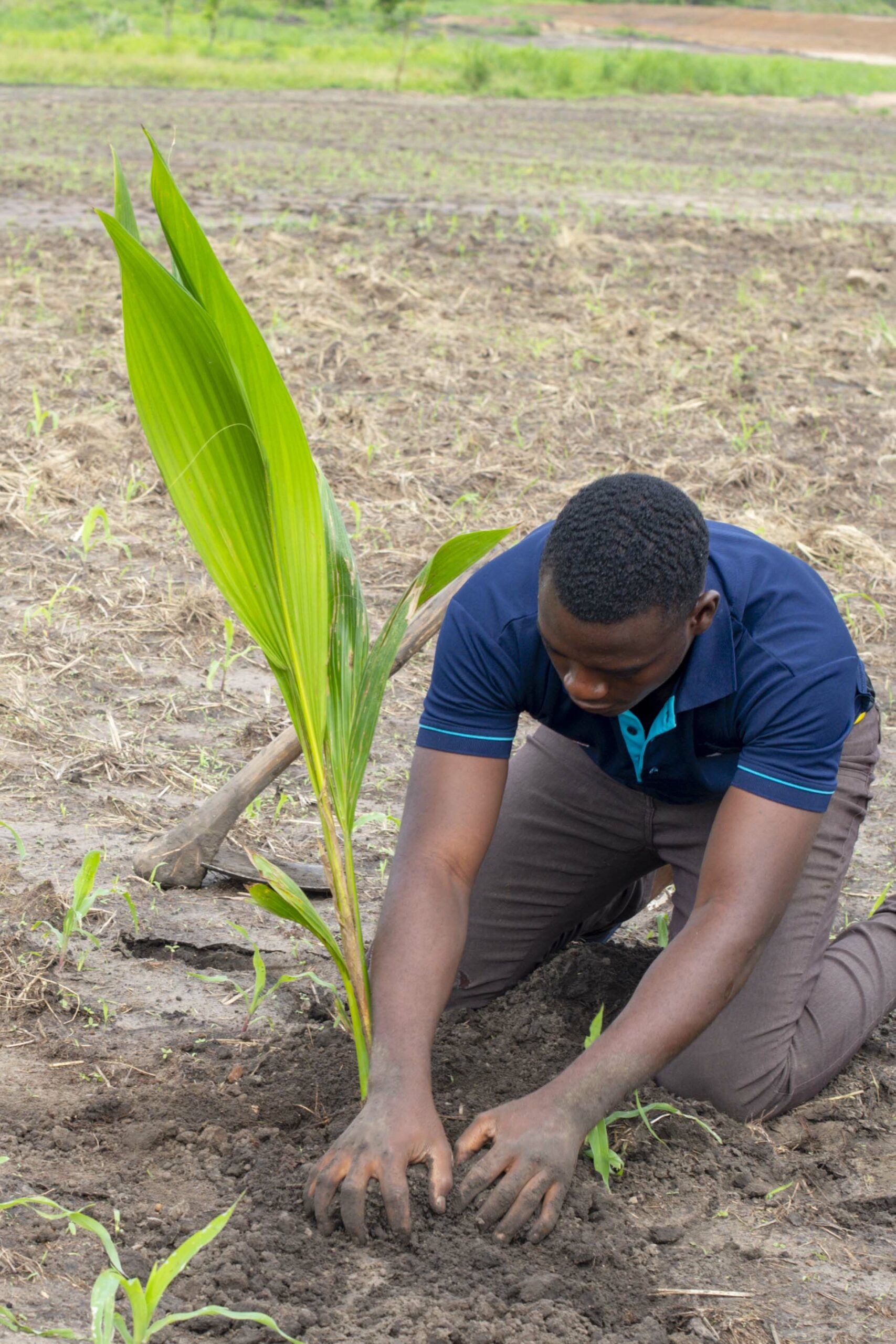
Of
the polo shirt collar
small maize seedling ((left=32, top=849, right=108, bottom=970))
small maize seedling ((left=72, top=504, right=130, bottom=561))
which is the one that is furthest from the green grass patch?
the polo shirt collar

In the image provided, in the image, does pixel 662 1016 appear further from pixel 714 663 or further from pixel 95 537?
pixel 95 537

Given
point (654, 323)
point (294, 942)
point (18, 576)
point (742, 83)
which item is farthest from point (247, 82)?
point (294, 942)

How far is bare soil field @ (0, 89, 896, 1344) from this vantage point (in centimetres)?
175

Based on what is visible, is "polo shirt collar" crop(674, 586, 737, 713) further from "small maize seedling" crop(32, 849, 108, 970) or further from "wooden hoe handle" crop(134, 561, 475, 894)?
→ "small maize seedling" crop(32, 849, 108, 970)

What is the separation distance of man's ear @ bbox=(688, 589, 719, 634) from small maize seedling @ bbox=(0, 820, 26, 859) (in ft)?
4.60

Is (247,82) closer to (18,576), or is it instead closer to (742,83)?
(742,83)

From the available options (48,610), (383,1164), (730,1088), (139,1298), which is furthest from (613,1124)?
(48,610)

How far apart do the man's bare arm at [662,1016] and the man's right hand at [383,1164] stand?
0.04 m

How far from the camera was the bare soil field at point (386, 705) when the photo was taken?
5.74ft

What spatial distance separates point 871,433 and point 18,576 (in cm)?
365

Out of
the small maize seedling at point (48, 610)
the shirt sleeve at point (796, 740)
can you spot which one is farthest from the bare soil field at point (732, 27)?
the shirt sleeve at point (796, 740)

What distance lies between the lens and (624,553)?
1.74 meters

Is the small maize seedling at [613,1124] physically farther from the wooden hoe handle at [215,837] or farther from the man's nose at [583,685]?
the wooden hoe handle at [215,837]

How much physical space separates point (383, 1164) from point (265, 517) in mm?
853
